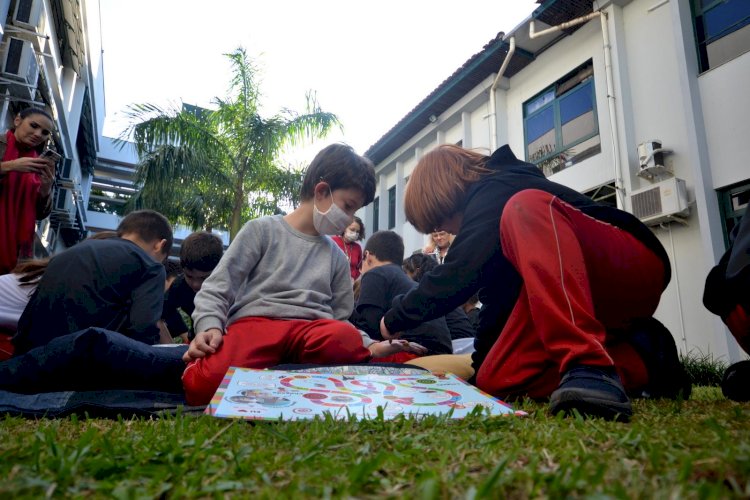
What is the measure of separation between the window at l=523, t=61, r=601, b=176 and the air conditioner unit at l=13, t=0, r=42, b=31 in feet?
29.4

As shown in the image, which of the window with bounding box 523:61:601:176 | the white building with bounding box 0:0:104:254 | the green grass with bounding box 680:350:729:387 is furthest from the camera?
the window with bounding box 523:61:601:176

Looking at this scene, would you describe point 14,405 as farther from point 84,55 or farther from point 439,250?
point 84,55

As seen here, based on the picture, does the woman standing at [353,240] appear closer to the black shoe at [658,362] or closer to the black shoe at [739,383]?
the black shoe at [658,362]

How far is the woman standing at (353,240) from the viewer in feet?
18.8

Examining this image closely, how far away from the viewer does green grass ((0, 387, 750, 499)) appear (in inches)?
24.6

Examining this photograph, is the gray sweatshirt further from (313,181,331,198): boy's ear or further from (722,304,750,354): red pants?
(722,304,750,354): red pants

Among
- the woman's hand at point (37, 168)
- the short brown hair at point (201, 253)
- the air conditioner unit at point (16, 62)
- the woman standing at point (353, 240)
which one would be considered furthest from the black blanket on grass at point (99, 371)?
the air conditioner unit at point (16, 62)

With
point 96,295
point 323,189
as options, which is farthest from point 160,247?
point 323,189

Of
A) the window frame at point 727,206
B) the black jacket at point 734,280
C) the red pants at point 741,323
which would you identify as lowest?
the red pants at point 741,323

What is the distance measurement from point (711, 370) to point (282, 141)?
10621 millimetres

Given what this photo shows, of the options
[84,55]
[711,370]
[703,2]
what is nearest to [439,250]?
[711,370]

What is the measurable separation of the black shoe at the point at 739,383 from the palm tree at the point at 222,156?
1188 centimetres

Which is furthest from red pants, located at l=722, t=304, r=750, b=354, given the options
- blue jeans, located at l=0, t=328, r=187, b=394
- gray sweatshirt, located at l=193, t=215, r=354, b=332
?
blue jeans, located at l=0, t=328, r=187, b=394

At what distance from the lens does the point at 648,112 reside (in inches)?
331
